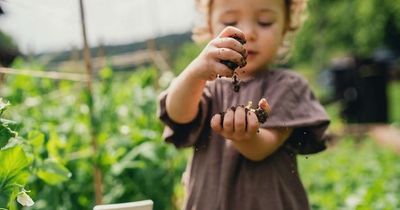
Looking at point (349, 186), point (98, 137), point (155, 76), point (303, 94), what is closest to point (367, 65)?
point (349, 186)

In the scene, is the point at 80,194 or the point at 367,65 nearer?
the point at 80,194

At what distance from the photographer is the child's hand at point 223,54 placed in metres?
1.18

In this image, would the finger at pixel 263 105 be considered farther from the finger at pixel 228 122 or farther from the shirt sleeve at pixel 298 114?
the shirt sleeve at pixel 298 114

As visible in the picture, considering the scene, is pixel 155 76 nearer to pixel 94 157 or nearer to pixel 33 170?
pixel 94 157

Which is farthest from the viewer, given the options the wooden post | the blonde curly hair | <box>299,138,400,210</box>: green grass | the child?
<box>299,138,400,210</box>: green grass

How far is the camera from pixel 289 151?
1.54m

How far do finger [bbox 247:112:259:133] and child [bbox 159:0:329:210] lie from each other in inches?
5.0

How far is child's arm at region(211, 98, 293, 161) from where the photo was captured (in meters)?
1.18

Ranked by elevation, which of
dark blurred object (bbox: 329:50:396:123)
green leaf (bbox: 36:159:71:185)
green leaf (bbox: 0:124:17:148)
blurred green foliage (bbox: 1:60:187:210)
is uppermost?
green leaf (bbox: 0:124:17:148)

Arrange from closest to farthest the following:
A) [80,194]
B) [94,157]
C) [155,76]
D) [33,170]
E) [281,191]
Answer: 1. [281,191]
2. [33,170]
3. [94,157]
4. [80,194]
5. [155,76]

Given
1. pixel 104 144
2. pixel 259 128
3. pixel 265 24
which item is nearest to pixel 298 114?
pixel 259 128

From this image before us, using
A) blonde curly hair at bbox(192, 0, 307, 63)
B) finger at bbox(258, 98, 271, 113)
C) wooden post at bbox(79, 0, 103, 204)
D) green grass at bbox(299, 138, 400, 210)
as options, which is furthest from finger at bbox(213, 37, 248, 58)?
green grass at bbox(299, 138, 400, 210)

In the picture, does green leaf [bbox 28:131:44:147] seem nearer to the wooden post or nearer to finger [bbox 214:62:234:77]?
the wooden post

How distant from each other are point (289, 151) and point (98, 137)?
50.0 inches
